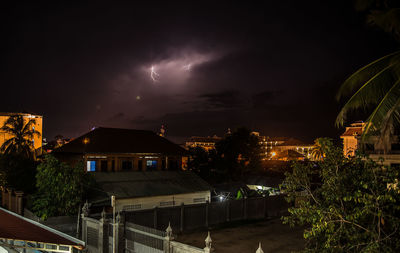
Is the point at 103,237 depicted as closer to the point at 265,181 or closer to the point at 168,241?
the point at 168,241

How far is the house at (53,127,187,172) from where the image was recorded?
1129 inches

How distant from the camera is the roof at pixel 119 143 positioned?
1147 inches

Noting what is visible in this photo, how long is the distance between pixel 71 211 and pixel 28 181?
40.5 feet

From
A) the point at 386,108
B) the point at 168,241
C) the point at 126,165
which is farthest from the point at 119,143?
the point at 386,108

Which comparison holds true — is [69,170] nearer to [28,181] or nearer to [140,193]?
[140,193]

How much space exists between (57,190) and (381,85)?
16.2m

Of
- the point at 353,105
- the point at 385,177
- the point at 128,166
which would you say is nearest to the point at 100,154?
the point at 128,166

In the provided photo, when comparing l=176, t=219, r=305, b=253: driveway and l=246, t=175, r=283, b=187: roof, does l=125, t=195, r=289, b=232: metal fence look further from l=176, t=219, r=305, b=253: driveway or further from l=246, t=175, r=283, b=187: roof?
l=246, t=175, r=283, b=187: roof

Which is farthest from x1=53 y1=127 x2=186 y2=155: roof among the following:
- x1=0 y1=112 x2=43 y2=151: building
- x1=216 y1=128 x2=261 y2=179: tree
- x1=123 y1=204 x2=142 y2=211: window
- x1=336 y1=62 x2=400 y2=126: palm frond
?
x1=0 y1=112 x2=43 y2=151: building

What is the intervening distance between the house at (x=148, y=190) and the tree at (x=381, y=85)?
15.4 meters

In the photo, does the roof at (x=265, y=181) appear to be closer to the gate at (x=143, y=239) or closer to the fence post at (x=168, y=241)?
the gate at (x=143, y=239)

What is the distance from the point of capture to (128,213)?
16.5m

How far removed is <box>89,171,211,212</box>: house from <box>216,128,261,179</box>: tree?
10.7 meters

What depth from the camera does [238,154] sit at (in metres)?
40.7
